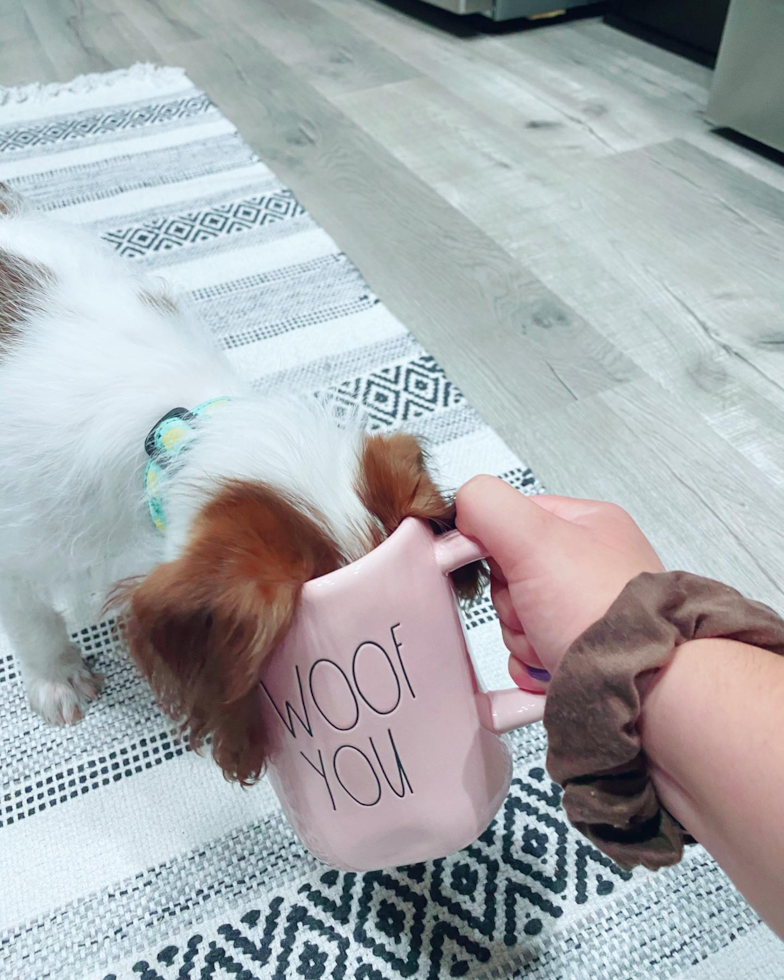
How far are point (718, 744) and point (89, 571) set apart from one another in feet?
1.72

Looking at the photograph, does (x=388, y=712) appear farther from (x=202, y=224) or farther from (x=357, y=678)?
(x=202, y=224)

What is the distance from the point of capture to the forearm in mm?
403

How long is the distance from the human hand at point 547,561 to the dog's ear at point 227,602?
0.31ft

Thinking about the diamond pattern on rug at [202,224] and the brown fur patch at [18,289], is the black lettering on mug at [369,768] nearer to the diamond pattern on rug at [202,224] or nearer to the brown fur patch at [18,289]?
the brown fur patch at [18,289]

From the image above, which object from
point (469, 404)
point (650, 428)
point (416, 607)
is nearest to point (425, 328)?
point (469, 404)

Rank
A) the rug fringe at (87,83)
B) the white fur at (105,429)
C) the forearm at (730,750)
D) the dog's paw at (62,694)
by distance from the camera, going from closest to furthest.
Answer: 1. the forearm at (730,750)
2. the white fur at (105,429)
3. the dog's paw at (62,694)
4. the rug fringe at (87,83)

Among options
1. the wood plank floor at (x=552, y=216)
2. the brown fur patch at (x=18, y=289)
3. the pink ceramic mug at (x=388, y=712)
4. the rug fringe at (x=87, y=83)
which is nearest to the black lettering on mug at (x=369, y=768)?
the pink ceramic mug at (x=388, y=712)

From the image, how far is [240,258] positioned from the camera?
1.50 meters

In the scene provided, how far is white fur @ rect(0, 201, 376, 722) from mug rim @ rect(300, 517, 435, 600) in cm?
5

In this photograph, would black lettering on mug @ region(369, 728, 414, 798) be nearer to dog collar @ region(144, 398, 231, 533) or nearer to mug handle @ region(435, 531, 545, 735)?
mug handle @ region(435, 531, 545, 735)

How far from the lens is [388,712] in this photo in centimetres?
45

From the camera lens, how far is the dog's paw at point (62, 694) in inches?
32.2

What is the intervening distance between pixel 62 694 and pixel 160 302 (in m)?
0.41

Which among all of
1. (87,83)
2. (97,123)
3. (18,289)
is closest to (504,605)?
(18,289)
